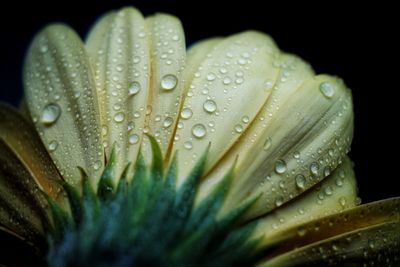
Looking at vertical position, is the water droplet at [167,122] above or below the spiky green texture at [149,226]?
above

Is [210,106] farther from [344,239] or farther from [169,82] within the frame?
[344,239]

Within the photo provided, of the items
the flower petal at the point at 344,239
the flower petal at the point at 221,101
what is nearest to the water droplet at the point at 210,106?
the flower petal at the point at 221,101

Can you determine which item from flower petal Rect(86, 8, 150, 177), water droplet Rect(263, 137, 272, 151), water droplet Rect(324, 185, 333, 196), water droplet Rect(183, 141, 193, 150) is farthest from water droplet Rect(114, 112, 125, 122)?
water droplet Rect(324, 185, 333, 196)

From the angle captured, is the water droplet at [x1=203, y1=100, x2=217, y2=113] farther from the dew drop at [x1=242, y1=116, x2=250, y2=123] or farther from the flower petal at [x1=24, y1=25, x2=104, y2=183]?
the flower petal at [x1=24, y1=25, x2=104, y2=183]

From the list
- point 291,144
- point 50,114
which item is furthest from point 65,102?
point 291,144

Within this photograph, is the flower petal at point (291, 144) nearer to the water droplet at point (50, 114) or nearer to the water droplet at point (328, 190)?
the water droplet at point (328, 190)

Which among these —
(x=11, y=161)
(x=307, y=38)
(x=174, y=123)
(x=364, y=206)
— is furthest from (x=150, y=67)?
(x=307, y=38)
